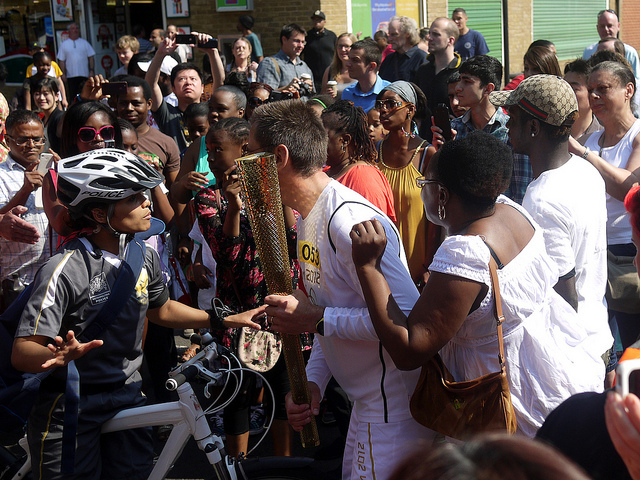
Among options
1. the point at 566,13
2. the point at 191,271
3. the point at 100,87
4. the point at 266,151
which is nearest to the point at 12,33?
the point at 100,87

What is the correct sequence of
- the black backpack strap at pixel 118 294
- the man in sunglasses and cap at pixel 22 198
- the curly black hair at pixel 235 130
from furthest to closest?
the man in sunglasses and cap at pixel 22 198 < the curly black hair at pixel 235 130 < the black backpack strap at pixel 118 294

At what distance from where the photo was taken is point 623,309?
13.3 feet

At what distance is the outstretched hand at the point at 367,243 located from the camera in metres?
2.17

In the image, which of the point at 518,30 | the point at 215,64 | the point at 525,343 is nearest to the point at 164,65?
the point at 215,64

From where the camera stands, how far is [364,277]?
220cm

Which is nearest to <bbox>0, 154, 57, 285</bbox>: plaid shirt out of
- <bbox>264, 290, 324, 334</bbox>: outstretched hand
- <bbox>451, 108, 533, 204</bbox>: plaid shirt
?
<bbox>264, 290, 324, 334</bbox>: outstretched hand

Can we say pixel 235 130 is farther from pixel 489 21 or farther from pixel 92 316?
pixel 489 21

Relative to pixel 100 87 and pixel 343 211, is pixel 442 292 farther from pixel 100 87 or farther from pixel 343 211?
pixel 100 87

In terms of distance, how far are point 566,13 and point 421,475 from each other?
23724 millimetres

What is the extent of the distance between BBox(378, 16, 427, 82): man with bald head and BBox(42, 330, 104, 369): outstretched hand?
7285mm

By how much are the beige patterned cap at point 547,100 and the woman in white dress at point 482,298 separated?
35.3 inches

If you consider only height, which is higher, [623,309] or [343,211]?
[343,211]

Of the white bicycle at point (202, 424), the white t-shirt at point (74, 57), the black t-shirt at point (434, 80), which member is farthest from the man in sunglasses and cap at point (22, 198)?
the white t-shirt at point (74, 57)

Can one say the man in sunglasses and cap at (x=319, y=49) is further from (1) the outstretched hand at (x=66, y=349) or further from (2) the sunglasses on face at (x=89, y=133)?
(1) the outstretched hand at (x=66, y=349)
